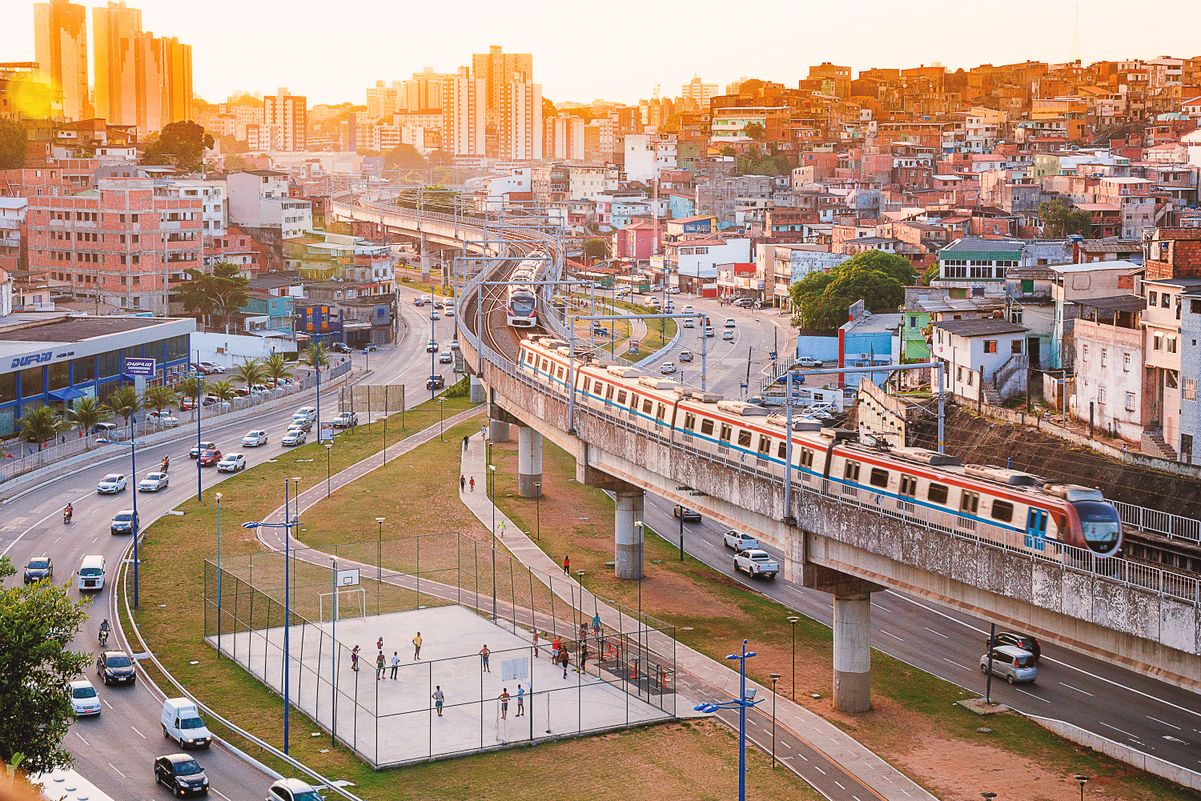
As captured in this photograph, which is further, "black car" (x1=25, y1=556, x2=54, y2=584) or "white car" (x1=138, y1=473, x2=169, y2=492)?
"white car" (x1=138, y1=473, x2=169, y2=492)

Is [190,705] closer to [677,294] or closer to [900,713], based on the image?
[900,713]

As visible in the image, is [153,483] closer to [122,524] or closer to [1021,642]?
[122,524]

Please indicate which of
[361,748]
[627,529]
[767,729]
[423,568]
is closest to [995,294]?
[627,529]

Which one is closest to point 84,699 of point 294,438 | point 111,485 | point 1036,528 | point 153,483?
point 1036,528

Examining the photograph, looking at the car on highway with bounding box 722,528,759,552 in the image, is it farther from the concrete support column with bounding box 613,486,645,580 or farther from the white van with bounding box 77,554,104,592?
the white van with bounding box 77,554,104,592

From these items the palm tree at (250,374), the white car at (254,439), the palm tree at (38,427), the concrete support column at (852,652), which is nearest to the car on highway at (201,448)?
the white car at (254,439)

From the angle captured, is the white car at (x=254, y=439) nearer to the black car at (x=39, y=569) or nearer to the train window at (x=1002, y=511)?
the black car at (x=39, y=569)

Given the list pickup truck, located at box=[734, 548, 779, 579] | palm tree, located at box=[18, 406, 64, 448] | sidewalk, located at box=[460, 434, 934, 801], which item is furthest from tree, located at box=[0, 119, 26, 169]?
pickup truck, located at box=[734, 548, 779, 579]
